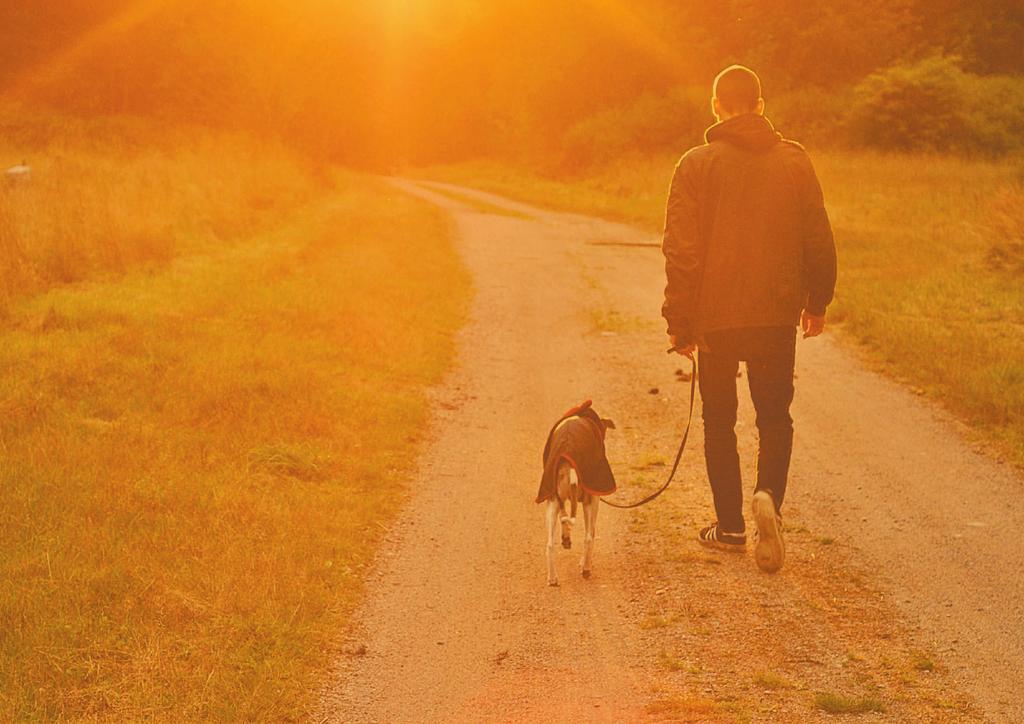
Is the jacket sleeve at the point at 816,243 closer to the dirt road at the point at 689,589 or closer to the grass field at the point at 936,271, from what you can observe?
the dirt road at the point at 689,589

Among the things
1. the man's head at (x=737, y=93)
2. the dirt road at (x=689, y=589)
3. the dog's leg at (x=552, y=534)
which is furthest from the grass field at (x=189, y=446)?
the man's head at (x=737, y=93)

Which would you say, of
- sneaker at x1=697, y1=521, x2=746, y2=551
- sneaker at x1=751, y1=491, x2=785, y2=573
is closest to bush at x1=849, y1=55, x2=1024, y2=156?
sneaker at x1=697, y1=521, x2=746, y2=551

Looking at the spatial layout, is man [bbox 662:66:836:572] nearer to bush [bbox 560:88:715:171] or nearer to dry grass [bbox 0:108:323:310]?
dry grass [bbox 0:108:323:310]

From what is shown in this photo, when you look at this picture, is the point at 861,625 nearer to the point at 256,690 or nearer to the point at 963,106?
the point at 256,690

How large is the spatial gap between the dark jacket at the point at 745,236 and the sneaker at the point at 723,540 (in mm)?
1087

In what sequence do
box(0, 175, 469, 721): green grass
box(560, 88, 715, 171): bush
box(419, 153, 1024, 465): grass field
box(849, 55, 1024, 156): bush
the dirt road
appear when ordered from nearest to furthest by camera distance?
1. the dirt road
2. box(0, 175, 469, 721): green grass
3. box(419, 153, 1024, 465): grass field
4. box(849, 55, 1024, 156): bush
5. box(560, 88, 715, 171): bush

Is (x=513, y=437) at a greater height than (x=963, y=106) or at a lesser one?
lesser

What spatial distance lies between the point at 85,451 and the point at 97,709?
3.12 m

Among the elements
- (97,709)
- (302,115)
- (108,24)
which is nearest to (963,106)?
(302,115)

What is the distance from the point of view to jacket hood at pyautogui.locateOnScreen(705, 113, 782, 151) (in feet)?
17.5

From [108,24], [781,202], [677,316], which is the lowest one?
[677,316]

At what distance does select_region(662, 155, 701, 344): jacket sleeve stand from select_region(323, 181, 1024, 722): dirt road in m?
1.32

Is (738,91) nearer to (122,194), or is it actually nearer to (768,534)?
(768,534)

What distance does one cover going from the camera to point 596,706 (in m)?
4.10
